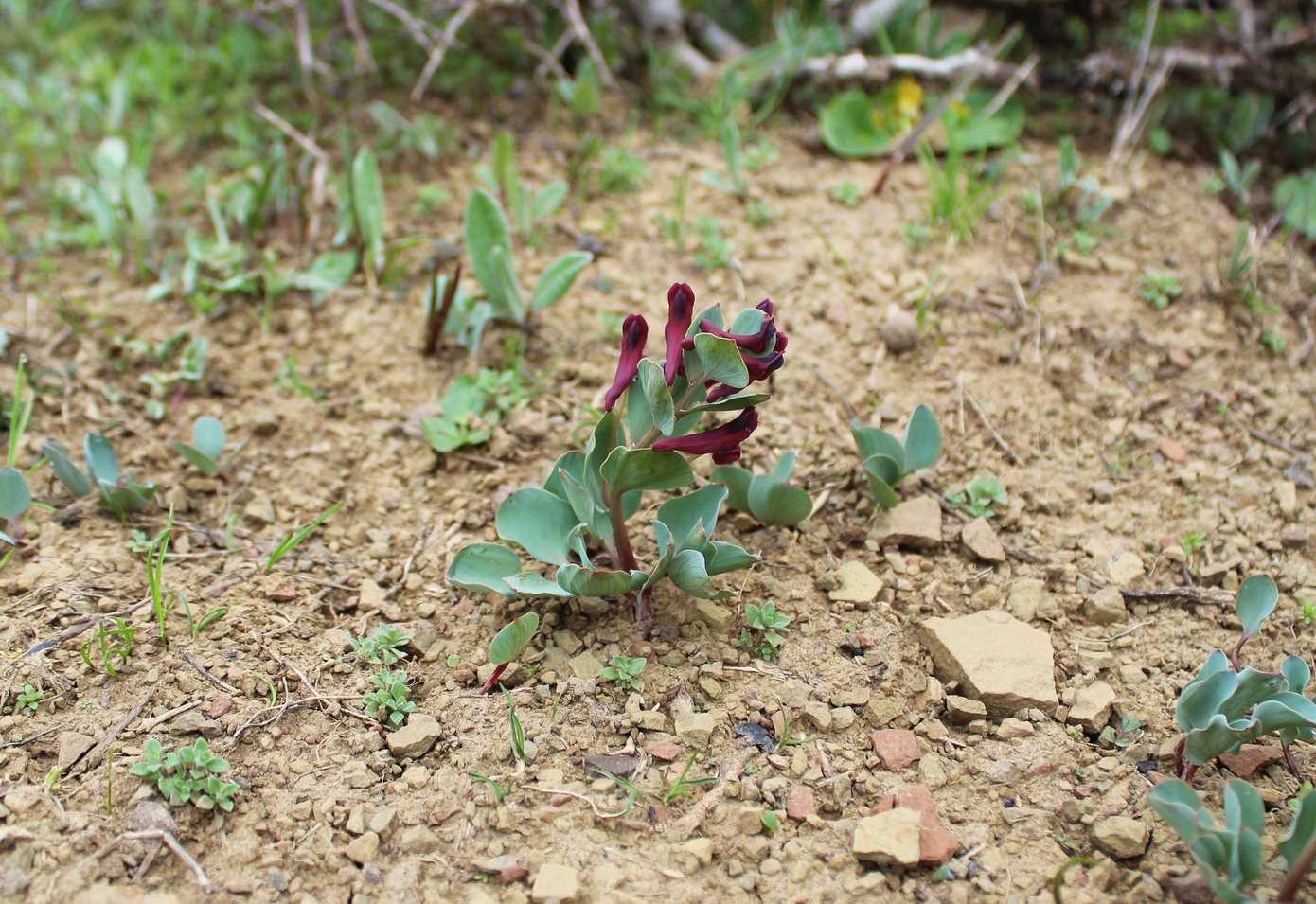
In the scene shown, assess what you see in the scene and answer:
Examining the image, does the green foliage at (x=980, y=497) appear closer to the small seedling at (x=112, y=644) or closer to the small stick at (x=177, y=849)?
the small stick at (x=177, y=849)

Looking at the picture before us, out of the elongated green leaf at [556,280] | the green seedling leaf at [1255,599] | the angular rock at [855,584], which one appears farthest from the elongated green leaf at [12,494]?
the green seedling leaf at [1255,599]

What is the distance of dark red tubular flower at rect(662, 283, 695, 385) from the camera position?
77.1 inches

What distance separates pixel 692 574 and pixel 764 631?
1.10 feet

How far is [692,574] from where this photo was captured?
2.07 metres

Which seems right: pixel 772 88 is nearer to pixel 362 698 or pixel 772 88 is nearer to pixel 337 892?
pixel 362 698

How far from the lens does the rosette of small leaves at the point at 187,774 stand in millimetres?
1874

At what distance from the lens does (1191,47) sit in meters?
4.11

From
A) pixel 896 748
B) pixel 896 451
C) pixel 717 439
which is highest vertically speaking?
pixel 717 439

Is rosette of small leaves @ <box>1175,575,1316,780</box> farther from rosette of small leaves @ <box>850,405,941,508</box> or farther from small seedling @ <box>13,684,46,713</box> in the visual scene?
small seedling @ <box>13,684,46,713</box>

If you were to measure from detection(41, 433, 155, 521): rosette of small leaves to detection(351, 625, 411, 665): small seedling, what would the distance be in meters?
0.76

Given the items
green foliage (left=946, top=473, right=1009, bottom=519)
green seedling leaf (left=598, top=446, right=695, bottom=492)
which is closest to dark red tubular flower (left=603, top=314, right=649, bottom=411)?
green seedling leaf (left=598, top=446, right=695, bottom=492)

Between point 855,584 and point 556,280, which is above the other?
point 556,280

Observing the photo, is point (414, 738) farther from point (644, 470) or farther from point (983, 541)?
point (983, 541)

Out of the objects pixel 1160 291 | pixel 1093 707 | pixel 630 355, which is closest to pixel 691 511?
pixel 630 355
